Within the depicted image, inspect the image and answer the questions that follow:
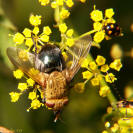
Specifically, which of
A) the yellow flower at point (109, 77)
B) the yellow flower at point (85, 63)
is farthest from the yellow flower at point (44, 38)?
the yellow flower at point (109, 77)

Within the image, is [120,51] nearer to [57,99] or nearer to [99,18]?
[99,18]

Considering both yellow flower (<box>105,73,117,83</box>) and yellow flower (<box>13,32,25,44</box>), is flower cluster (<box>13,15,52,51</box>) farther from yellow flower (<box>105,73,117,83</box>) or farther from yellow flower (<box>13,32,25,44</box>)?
yellow flower (<box>105,73,117,83</box>)

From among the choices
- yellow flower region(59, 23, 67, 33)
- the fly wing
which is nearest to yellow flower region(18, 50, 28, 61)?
the fly wing

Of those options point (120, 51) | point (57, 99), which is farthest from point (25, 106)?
point (120, 51)

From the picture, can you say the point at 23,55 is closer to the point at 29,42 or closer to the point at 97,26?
the point at 29,42

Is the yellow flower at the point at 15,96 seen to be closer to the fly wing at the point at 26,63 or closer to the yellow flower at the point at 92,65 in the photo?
the fly wing at the point at 26,63
